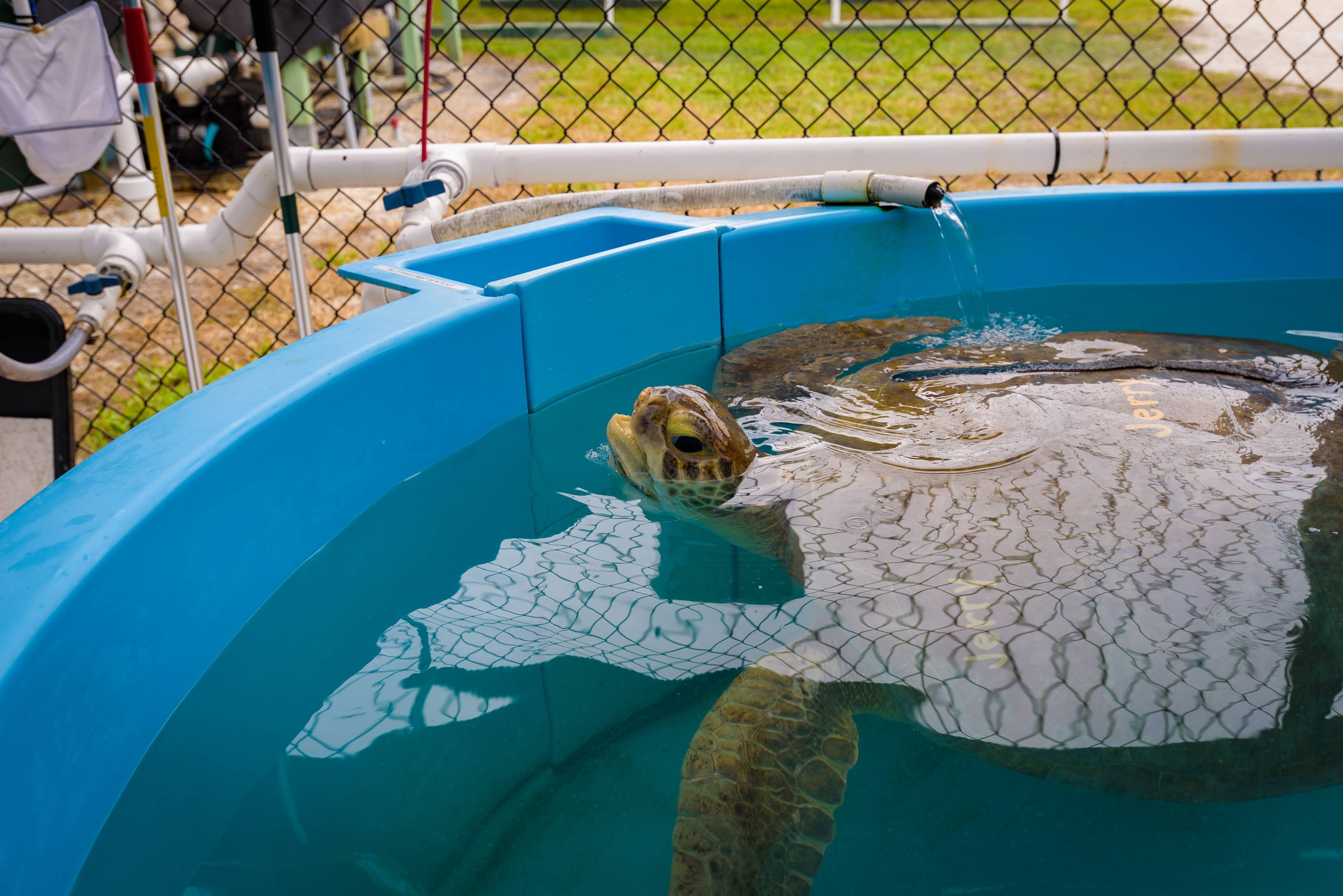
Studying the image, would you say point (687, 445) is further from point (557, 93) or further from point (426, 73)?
point (557, 93)

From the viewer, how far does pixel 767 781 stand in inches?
40.9

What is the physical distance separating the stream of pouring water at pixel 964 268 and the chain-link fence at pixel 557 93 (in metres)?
0.68

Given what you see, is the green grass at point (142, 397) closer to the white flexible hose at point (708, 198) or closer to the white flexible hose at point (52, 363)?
the white flexible hose at point (52, 363)

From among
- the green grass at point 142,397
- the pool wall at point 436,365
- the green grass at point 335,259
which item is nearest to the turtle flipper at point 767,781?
the pool wall at point 436,365

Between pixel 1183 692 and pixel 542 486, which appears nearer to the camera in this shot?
pixel 1183 692

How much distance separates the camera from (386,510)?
146 centimetres

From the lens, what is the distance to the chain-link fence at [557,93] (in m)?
3.15

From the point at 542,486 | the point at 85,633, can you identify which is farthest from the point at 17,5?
the point at 85,633

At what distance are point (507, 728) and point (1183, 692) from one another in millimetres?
732

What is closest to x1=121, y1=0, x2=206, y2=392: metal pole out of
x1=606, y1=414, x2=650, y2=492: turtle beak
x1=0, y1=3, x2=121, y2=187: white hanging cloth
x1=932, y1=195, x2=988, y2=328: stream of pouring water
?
x1=0, y1=3, x2=121, y2=187: white hanging cloth

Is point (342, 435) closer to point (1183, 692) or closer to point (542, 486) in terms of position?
point (542, 486)

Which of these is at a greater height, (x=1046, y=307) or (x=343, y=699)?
(x=1046, y=307)

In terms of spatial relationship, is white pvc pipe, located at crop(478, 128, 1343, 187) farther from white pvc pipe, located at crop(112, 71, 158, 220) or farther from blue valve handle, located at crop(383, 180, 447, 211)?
white pvc pipe, located at crop(112, 71, 158, 220)

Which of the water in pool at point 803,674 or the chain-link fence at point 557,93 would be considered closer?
the water in pool at point 803,674
